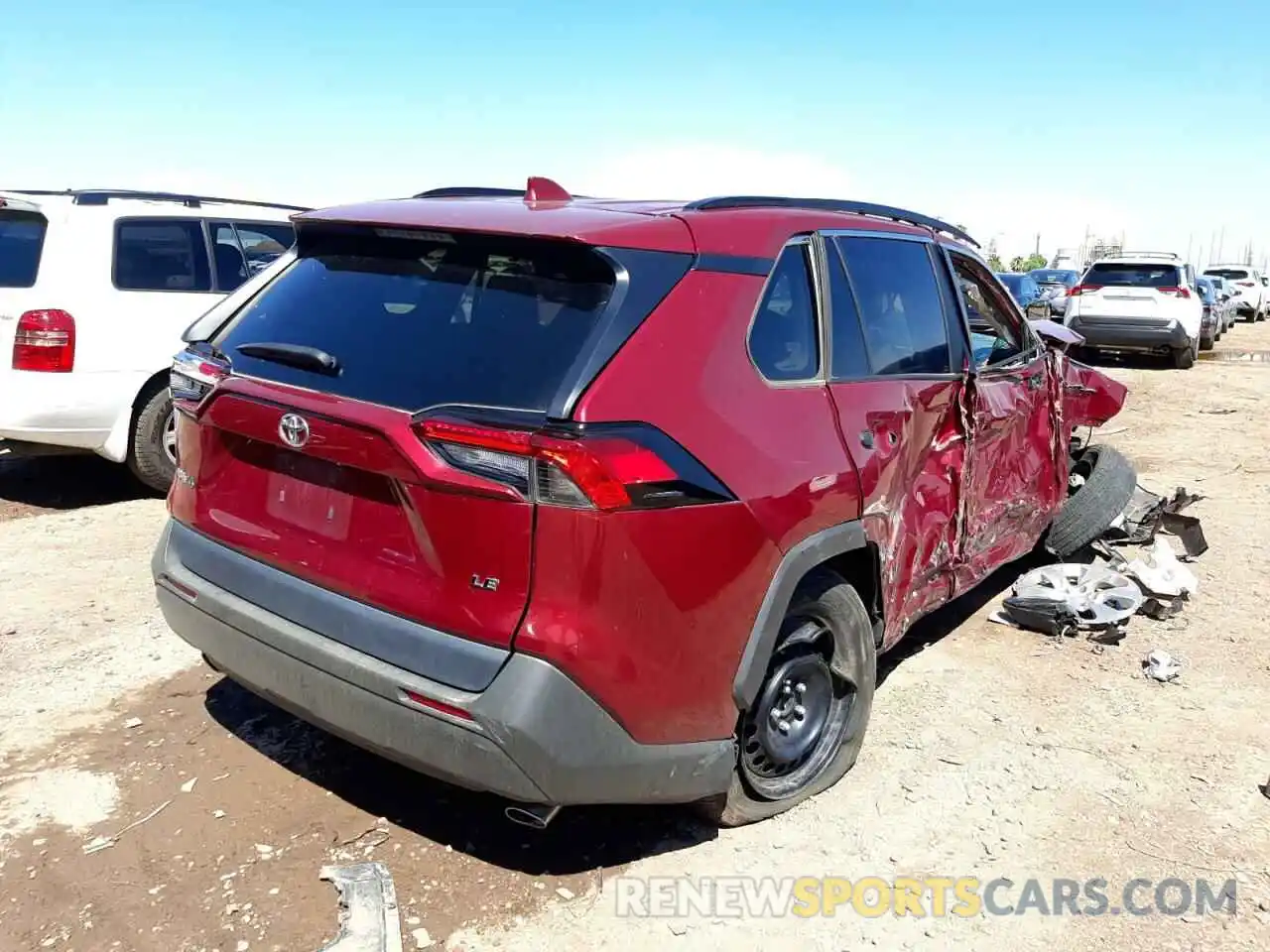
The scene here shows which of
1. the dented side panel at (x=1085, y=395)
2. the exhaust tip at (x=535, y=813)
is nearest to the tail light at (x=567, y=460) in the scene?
the exhaust tip at (x=535, y=813)

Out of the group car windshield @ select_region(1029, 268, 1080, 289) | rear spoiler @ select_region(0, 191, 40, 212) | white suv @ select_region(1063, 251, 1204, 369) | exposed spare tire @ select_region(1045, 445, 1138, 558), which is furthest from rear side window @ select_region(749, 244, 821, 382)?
car windshield @ select_region(1029, 268, 1080, 289)

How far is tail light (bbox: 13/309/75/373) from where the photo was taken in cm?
590

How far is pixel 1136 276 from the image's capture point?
16453mm

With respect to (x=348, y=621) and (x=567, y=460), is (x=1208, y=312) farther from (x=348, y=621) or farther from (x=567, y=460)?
(x=348, y=621)

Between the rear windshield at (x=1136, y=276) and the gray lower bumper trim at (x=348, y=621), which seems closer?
the gray lower bumper trim at (x=348, y=621)

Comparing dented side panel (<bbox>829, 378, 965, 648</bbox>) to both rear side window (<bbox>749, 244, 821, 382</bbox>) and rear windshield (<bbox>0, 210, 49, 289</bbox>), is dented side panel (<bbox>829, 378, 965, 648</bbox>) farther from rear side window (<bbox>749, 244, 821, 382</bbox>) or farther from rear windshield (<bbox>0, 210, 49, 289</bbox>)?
rear windshield (<bbox>0, 210, 49, 289</bbox>)

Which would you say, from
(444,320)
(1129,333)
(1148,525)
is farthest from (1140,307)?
(444,320)

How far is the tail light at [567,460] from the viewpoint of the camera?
2.29 metres

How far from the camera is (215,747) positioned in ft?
11.4

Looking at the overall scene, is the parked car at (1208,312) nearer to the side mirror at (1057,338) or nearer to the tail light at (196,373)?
the side mirror at (1057,338)

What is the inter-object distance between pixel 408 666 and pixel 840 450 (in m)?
1.42

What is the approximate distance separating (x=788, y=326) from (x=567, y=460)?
3.40ft

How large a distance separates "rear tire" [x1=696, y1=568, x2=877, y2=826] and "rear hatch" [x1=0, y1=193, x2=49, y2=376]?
5176 millimetres

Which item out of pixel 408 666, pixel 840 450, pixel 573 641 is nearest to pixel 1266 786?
pixel 840 450
